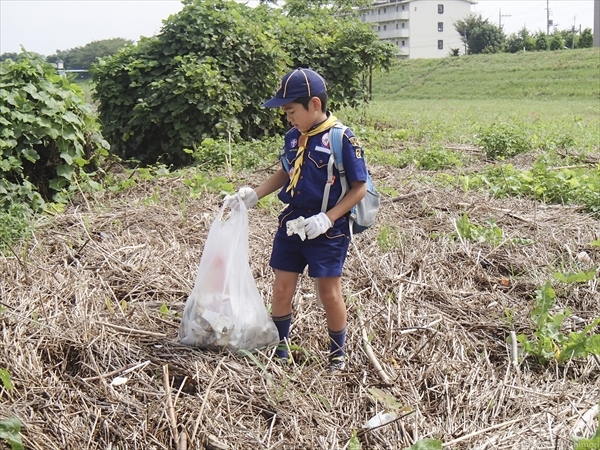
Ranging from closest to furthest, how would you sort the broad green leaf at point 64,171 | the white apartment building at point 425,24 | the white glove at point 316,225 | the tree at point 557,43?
the white glove at point 316,225, the broad green leaf at point 64,171, the tree at point 557,43, the white apartment building at point 425,24

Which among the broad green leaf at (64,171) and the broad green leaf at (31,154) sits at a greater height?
the broad green leaf at (31,154)

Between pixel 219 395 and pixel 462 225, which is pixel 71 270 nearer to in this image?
pixel 219 395

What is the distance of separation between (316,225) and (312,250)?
0.22m

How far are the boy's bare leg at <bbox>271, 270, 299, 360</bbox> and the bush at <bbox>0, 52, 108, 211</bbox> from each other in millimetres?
3075

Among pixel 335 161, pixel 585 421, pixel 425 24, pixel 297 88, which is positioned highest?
pixel 425 24

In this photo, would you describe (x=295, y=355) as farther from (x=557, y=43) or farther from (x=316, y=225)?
(x=557, y=43)

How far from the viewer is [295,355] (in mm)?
3371

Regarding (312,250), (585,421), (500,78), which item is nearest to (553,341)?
(585,421)

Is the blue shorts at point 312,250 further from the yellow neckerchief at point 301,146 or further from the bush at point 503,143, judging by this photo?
the bush at point 503,143

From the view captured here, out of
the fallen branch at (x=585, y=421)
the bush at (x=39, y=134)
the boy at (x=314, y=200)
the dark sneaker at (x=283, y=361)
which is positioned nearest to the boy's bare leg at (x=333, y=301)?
the boy at (x=314, y=200)

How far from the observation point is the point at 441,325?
367 cm

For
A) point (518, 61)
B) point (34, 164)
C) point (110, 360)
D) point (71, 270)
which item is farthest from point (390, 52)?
point (518, 61)

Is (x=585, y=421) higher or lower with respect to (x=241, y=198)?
lower

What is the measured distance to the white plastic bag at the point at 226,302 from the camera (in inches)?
124
